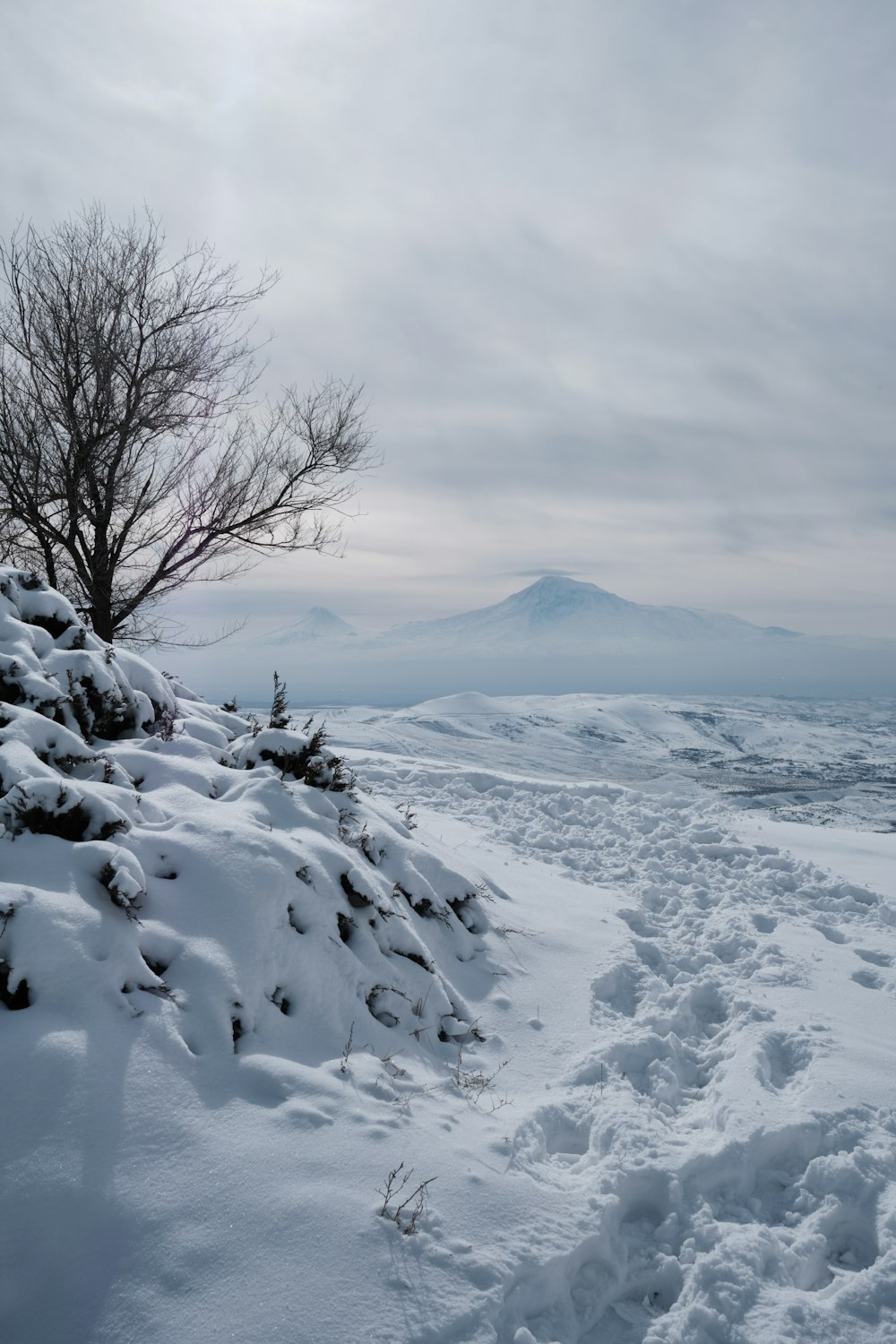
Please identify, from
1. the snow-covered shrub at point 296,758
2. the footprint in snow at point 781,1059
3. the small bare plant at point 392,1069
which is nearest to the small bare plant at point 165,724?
the snow-covered shrub at point 296,758

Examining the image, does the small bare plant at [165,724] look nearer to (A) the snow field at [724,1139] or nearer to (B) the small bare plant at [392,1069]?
(B) the small bare plant at [392,1069]

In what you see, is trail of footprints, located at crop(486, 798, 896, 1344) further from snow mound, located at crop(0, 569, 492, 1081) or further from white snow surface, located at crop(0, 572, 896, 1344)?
snow mound, located at crop(0, 569, 492, 1081)

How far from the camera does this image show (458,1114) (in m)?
3.77

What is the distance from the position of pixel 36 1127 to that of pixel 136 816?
2137 mm

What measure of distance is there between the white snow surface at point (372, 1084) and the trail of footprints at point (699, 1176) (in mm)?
18

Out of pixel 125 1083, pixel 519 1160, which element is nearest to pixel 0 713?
pixel 125 1083

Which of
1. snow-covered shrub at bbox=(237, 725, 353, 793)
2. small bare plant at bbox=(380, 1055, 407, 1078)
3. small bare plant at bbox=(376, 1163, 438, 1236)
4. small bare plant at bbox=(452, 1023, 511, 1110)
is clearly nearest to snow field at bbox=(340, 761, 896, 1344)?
small bare plant at bbox=(452, 1023, 511, 1110)

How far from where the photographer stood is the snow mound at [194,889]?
11.0 ft

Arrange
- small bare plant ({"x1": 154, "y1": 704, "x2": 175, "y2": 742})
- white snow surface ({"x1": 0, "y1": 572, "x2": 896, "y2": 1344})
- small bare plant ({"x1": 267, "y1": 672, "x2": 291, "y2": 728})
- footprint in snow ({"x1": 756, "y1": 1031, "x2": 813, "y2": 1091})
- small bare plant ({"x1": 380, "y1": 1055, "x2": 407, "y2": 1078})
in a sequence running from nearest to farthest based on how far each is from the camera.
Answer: white snow surface ({"x1": 0, "y1": 572, "x2": 896, "y2": 1344}) < small bare plant ({"x1": 380, "y1": 1055, "x2": 407, "y2": 1078}) < footprint in snow ({"x1": 756, "y1": 1031, "x2": 813, "y2": 1091}) < small bare plant ({"x1": 154, "y1": 704, "x2": 175, "y2": 742}) < small bare plant ({"x1": 267, "y1": 672, "x2": 291, "y2": 728})

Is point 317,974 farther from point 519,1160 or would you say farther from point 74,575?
point 74,575

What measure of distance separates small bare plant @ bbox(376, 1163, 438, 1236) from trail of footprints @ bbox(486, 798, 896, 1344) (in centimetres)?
47

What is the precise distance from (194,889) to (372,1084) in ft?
5.07

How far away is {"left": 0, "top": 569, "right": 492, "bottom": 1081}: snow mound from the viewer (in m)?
3.35

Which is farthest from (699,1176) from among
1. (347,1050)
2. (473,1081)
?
(347,1050)
